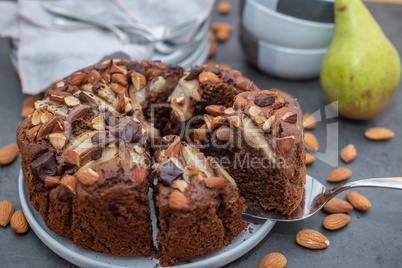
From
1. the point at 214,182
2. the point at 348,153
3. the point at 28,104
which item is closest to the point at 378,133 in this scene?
the point at 348,153

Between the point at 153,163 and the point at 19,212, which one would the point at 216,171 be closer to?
the point at 153,163

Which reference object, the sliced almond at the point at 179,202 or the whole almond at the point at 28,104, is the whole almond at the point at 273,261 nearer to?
the sliced almond at the point at 179,202

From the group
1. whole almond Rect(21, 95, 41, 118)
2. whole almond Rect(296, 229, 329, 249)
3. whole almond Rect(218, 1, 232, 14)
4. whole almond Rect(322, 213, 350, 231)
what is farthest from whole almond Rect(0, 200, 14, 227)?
whole almond Rect(218, 1, 232, 14)

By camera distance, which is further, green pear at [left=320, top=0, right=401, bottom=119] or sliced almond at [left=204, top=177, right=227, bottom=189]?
green pear at [left=320, top=0, right=401, bottom=119]

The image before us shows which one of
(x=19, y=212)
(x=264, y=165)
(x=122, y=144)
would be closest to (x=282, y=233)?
(x=264, y=165)

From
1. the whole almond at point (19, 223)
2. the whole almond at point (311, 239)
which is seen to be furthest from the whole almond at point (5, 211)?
the whole almond at point (311, 239)

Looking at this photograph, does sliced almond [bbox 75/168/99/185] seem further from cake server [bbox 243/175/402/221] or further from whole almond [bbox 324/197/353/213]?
whole almond [bbox 324/197/353/213]

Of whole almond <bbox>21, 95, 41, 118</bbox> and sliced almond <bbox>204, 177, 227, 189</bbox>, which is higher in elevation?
sliced almond <bbox>204, 177, 227, 189</bbox>
